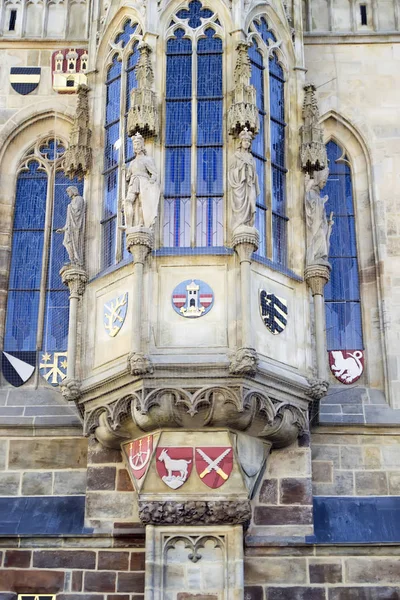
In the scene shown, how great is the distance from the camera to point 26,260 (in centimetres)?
1778

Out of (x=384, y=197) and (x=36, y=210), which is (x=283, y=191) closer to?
(x=384, y=197)

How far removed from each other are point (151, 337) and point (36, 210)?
4.42m

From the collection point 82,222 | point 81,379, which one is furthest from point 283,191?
point 81,379

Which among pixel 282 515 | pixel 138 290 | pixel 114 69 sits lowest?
pixel 282 515

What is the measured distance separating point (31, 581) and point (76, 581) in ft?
1.81

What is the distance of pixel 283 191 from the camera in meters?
16.2

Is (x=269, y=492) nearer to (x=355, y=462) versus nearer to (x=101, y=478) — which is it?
(x=355, y=462)

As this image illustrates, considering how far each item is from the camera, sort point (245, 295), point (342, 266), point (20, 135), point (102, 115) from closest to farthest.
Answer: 1. point (245, 295)
2. point (102, 115)
3. point (342, 266)
4. point (20, 135)

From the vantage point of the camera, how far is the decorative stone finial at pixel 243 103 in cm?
1562

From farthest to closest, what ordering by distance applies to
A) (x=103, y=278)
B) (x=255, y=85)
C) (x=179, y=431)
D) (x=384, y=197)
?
1. (x=384, y=197)
2. (x=255, y=85)
3. (x=103, y=278)
4. (x=179, y=431)

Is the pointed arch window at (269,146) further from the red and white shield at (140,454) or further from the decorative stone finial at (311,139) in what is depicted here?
the red and white shield at (140,454)

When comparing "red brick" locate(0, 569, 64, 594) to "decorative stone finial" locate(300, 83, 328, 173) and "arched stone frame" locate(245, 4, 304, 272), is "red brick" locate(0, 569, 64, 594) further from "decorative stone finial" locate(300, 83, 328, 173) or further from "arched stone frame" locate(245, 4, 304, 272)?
"decorative stone finial" locate(300, 83, 328, 173)

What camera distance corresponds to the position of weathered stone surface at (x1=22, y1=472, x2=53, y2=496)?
1580 centimetres

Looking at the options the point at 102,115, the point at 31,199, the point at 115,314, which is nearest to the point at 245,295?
the point at 115,314
